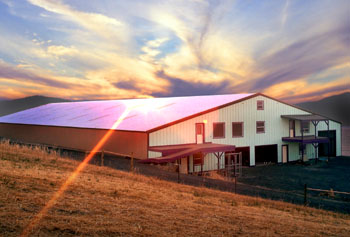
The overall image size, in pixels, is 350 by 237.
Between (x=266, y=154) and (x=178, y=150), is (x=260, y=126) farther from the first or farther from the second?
(x=178, y=150)

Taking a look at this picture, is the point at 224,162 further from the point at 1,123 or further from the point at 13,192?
the point at 1,123

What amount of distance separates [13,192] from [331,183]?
23.2 m

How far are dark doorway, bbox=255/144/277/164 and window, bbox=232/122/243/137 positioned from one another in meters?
Answer: 4.18

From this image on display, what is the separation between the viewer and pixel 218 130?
30.9 metres

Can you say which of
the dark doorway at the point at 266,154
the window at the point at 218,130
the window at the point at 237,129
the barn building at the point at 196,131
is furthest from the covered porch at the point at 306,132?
the window at the point at 218,130

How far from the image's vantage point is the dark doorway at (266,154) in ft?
118

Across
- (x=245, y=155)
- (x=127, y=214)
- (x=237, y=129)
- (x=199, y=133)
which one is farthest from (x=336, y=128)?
(x=127, y=214)

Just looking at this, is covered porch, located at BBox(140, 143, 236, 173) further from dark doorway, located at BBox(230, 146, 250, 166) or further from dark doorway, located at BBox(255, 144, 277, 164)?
dark doorway, located at BBox(255, 144, 277, 164)

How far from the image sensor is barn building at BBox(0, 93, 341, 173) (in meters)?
26.4

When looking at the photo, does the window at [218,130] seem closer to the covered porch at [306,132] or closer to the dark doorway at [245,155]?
the dark doorway at [245,155]

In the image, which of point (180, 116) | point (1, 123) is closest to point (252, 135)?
point (180, 116)

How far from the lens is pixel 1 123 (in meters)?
47.0

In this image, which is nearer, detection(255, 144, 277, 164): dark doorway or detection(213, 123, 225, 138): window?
detection(213, 123, 225, 138): window

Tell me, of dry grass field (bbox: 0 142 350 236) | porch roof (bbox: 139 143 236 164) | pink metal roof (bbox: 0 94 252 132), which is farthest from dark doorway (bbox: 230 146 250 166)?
dry grass field (bbox: 0 142 350 236)
